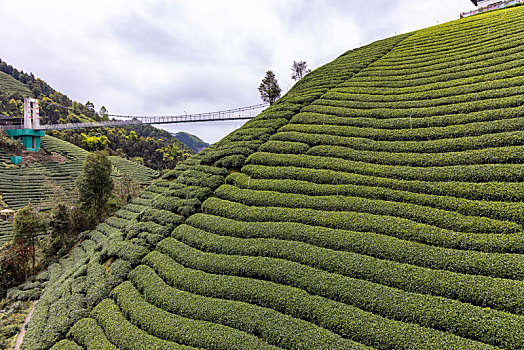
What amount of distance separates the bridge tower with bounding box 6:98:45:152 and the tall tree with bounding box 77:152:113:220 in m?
40.2

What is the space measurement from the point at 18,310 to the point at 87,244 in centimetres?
Result: 703

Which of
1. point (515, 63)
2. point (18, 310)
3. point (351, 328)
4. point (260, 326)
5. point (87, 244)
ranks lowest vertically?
point (18, 310)

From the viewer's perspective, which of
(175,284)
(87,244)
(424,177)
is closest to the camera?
(175,284)

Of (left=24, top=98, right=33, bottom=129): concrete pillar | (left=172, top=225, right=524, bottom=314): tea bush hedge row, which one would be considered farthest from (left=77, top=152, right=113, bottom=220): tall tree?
(left=24, top=98, right=33, bottom=129): concrete pillar

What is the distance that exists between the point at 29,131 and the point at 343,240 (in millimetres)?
68954

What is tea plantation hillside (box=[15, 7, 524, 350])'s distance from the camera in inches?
256

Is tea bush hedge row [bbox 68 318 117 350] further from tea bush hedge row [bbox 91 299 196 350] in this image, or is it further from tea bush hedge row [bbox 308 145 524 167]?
tea bush hedge row [bbox 308 145 524 167]

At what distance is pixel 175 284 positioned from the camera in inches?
368

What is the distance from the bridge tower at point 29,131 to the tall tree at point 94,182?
4024 centimetres

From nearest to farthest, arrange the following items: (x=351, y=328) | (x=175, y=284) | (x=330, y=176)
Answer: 1. (x=351, y=328)
2. (x=175, y=284)
3. (x=330, y=176)

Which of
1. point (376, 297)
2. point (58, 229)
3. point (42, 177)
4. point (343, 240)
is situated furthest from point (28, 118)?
point (376, 297)

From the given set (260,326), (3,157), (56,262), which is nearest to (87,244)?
(56,262)

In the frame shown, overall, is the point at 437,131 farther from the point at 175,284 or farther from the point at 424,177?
the point at 175,284

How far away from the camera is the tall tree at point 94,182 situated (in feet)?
83.8
